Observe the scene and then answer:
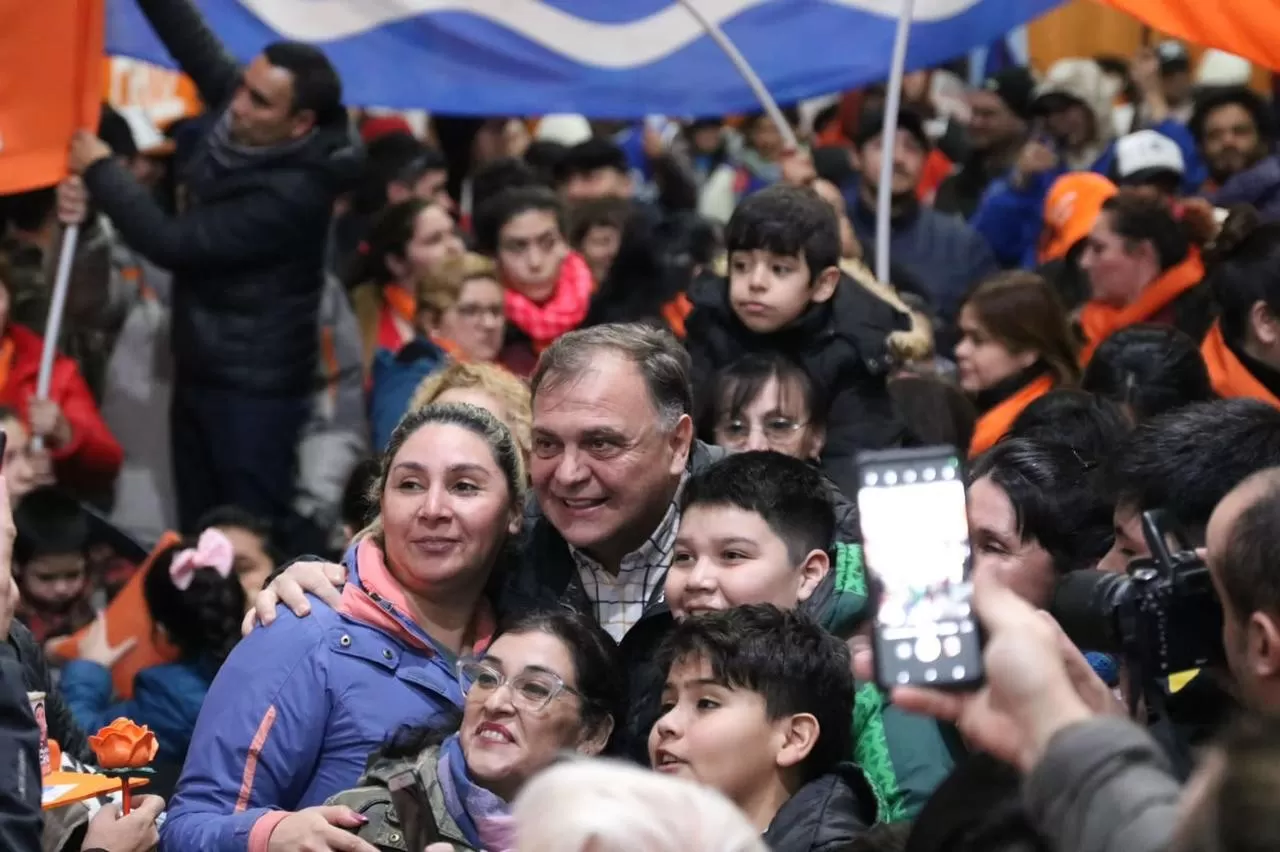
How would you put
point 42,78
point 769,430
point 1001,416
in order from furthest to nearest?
point 42,78, point 1001,416, point 769,430

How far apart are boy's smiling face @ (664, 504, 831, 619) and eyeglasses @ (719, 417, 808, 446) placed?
49.8 inches

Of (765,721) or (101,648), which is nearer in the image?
(765,721)

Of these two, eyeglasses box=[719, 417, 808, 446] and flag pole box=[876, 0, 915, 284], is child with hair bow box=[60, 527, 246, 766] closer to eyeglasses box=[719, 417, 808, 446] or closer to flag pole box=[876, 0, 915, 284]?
eyeglasses box=[719, 417, 808, 446]

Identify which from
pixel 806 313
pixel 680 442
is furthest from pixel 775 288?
pixel 680 442

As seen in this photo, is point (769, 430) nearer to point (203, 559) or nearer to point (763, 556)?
point (763, 556)

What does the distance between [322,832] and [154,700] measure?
2.70m

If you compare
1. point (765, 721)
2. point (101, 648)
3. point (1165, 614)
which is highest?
point (1165, 614)

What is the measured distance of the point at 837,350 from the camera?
6.26 metres

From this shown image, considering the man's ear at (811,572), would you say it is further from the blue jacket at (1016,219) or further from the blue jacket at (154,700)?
the blue jacket at (1016,219)

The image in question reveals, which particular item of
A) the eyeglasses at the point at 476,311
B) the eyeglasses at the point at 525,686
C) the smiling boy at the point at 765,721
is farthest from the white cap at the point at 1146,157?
the eyeglasses at the point at 525,686

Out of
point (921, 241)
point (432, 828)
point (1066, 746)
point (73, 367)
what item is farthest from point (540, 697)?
point (921, 241)

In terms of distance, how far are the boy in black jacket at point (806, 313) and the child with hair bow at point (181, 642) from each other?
5.31 feet

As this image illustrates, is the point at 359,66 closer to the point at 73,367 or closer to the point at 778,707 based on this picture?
the point at 73,367

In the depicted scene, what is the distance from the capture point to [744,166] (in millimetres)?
12781
